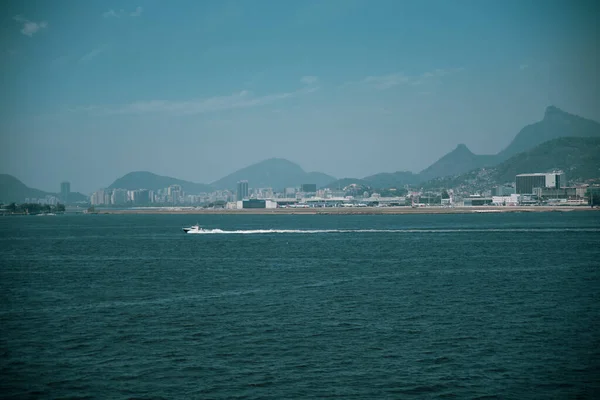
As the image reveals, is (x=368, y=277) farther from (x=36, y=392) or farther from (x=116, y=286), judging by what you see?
(x=36, y=392)

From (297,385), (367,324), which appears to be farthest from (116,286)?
(297,385)

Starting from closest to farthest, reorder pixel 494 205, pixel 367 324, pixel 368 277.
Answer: pixel 367 324 → pixel 368 277 → pixel 494 205

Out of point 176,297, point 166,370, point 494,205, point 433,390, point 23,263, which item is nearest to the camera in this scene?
point 433,390

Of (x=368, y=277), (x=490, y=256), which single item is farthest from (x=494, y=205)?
(x=368, y=277)

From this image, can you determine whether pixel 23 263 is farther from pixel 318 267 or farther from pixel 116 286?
pixel 318 267

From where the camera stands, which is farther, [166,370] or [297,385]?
[166,370]

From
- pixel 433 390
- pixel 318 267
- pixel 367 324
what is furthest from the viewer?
pixel 318 267
